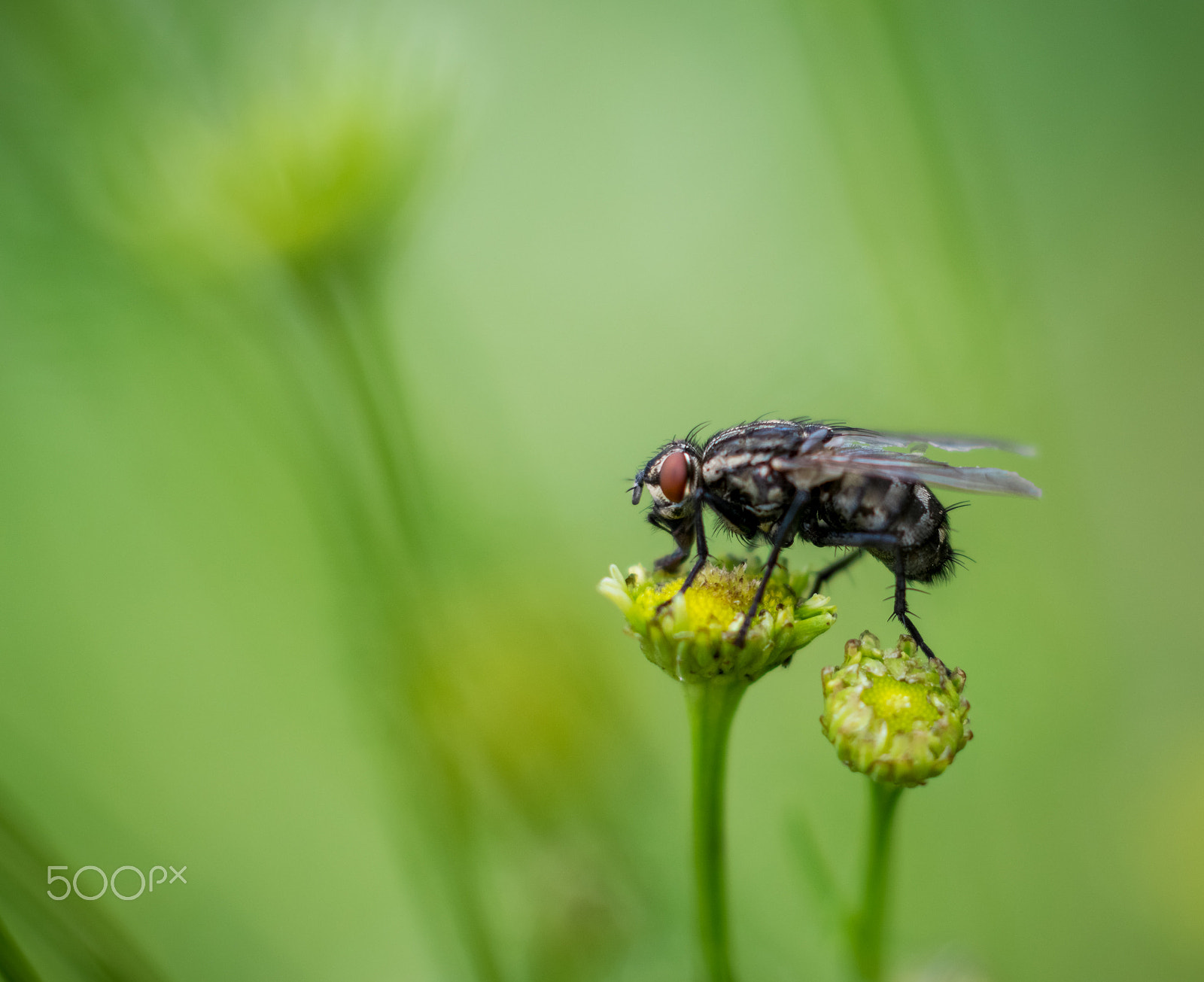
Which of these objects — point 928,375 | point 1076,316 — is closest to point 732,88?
point 1076,316

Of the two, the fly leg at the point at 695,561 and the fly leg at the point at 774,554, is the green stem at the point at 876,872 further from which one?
the fly leg at the point at 695,561

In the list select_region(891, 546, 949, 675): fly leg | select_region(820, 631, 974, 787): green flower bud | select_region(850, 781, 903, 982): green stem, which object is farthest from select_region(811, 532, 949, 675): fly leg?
select_region(850, 781, 903, 982): green stem

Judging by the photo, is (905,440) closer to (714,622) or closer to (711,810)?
Answer: (714,622)

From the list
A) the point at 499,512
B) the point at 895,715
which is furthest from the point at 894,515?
the point at 499,512

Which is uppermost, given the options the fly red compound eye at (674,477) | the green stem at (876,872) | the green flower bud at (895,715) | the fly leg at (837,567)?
the fly red compound eye at (674,477)

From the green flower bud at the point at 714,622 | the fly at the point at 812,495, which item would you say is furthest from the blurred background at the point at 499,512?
the fly at the point at 812,495

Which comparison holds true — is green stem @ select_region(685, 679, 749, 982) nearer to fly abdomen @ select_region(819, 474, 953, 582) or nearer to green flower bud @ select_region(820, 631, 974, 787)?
green flower bud @ select_region(820, 631, 974, 787)

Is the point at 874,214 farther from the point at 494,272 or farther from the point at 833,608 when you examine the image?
the point at 494,272
